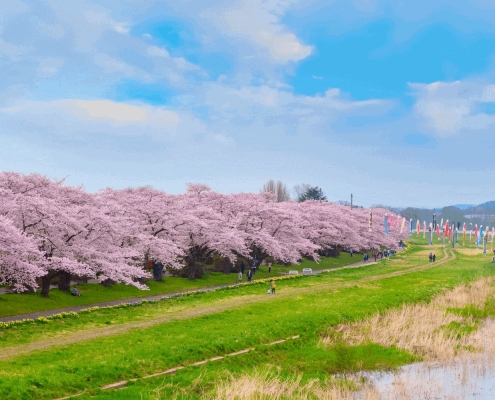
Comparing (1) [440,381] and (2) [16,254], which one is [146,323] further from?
(1) [440,381]

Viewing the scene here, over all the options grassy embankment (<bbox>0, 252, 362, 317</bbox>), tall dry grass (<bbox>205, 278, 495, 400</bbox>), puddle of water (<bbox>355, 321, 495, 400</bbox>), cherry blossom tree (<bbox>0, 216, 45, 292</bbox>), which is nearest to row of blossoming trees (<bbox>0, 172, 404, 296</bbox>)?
cherry blossom tree (<bbox>0, 216, 45, 292</bbox>)

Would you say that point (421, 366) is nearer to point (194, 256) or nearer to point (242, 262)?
point (194, 256)

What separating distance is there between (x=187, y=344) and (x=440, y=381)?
1252 cm

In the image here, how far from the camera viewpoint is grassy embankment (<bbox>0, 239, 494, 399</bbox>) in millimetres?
Result: 19844

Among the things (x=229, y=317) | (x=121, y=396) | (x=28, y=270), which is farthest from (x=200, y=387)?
(x=28, y=270)

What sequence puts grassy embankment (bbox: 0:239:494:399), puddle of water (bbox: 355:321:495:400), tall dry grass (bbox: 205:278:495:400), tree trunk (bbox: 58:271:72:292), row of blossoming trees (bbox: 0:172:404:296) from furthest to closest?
tree trunk (bbox: 58:271:72:292) → row of blossoming trees (bbox: 0:172:404:296) → puddle of water (bbox: 355:321:495:400) → grassy embankment (bbox: 0:239:494:399) → tall dry grass (bbox: 205:278:495:400)

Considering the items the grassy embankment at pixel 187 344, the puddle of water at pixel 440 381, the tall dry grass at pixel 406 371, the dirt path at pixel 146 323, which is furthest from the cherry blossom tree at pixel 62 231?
the puddle of water at pixel 440 381

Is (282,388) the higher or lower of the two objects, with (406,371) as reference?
higher

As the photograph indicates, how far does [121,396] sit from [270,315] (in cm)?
1810

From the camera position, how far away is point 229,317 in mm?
34031

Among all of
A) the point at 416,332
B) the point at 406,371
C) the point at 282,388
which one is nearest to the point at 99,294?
the point at 416,332

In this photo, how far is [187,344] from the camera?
83.8 ft

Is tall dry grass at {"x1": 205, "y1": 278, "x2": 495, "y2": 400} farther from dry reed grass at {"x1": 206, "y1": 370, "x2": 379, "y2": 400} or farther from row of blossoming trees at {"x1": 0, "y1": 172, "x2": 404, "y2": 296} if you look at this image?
row of blossoming trees at {"x1": 0, "y1": 172, "x2": 404, "y2": 296}

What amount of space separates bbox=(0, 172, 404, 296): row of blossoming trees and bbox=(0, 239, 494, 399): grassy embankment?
5.29m
